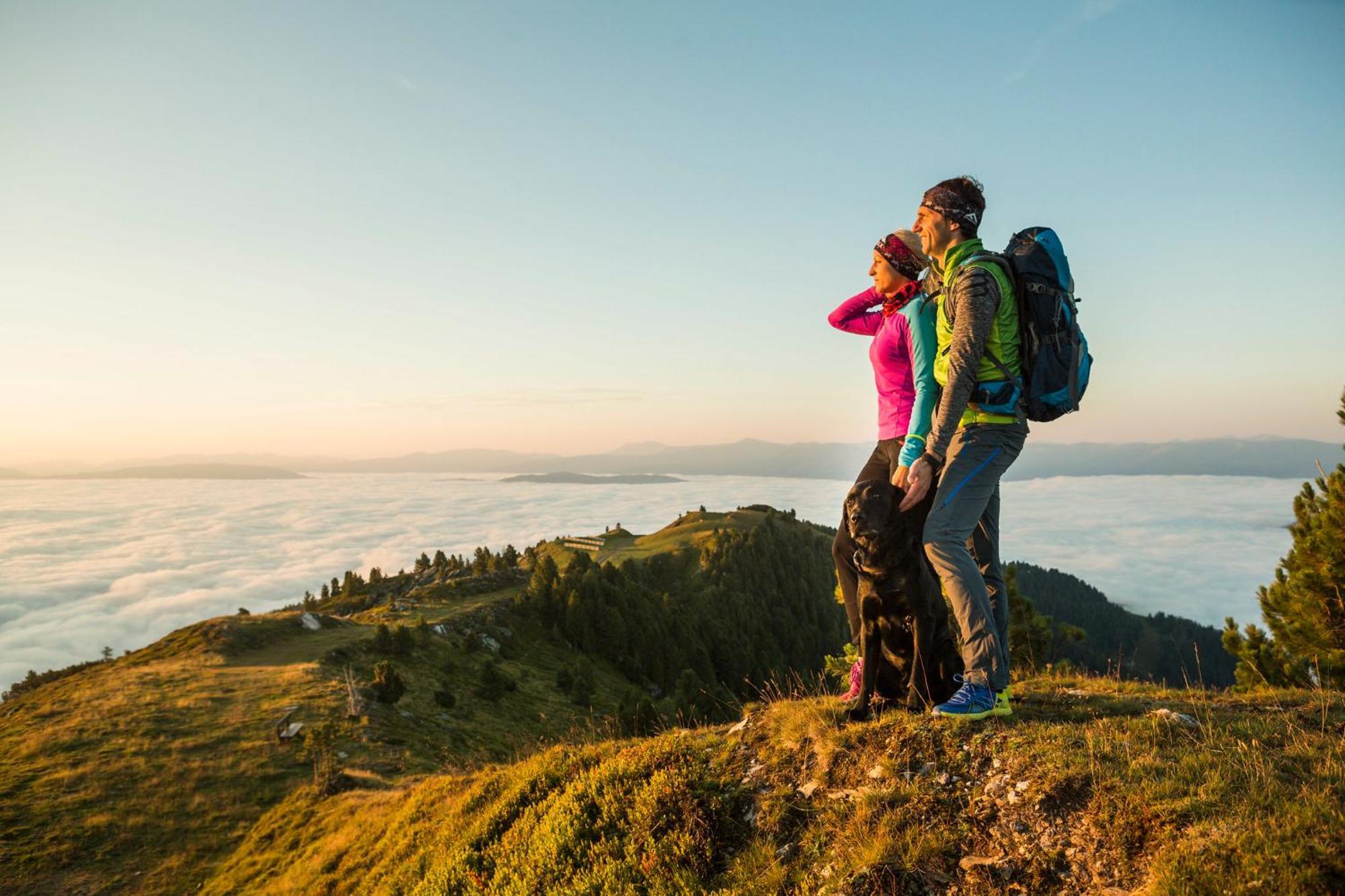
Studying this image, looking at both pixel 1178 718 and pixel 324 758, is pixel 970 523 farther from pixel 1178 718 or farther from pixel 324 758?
pixel 324 758

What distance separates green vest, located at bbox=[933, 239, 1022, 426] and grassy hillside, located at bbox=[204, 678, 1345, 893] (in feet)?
7.81

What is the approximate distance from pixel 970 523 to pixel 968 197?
8.34ft

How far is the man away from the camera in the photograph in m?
4.40

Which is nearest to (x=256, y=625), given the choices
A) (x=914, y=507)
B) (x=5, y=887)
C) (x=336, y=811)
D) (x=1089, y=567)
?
(x=5, y=887)

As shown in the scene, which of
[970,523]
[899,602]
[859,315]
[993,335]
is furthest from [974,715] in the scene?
[859,315]

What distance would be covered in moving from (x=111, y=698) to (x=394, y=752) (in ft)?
46.7

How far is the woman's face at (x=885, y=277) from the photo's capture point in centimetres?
547

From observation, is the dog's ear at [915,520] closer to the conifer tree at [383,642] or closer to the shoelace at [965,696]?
the shoelace at [965,696]

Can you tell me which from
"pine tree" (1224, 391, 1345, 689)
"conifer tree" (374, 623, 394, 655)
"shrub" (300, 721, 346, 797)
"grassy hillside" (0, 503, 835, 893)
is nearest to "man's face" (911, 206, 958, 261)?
"grassy hillside" (0, 503, 835, 893)

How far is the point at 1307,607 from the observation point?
1206 cm

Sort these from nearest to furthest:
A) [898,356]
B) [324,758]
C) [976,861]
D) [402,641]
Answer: [976,861] → [898,356] → [324,758] → [402,641]

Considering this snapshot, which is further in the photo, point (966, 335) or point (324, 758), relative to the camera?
point (324, 758)

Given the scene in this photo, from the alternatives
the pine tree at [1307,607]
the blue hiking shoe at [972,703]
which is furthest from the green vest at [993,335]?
the pine tree at [1307,607]

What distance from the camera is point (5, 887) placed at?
52.4 ft
